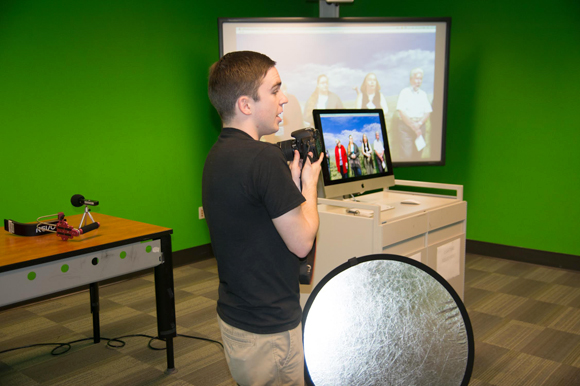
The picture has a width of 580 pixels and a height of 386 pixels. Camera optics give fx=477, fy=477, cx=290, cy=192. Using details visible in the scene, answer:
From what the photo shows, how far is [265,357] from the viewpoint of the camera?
3.81 ft

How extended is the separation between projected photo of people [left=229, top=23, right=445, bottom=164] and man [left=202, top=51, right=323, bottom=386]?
2457 mm

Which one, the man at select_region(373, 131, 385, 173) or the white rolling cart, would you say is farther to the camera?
the man at select_region(373, 131, 385, 173)

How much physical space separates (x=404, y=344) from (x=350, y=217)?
1.17 m

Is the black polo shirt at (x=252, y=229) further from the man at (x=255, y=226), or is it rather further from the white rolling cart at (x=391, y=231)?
the white rolling cart at (x=391, y=231)

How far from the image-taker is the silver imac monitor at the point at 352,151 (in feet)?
7.27

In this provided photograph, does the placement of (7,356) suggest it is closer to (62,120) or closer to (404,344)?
(62,120)

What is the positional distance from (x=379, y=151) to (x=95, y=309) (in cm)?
172

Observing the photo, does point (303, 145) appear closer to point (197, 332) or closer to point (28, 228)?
point (28, 228)

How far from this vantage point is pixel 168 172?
3.83 m

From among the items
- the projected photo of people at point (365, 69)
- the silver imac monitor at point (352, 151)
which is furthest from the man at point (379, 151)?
the projected photo of people at point (365, 69)

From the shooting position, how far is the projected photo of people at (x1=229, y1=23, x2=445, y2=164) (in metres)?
3.56

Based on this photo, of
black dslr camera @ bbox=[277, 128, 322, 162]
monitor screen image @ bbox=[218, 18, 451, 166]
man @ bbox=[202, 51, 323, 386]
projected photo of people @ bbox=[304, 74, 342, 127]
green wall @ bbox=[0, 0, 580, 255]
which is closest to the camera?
man @ bbox=[202, 51, 323, 386]

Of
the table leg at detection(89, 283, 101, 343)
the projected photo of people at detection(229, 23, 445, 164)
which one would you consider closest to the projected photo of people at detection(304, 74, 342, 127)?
the projected photo of people at detection(229, 23, 445, 164)

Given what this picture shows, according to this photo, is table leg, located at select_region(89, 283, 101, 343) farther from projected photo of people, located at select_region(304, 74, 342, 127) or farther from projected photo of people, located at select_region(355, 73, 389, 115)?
projected photo of people, located at select_region(355, 73, 389, 115)
